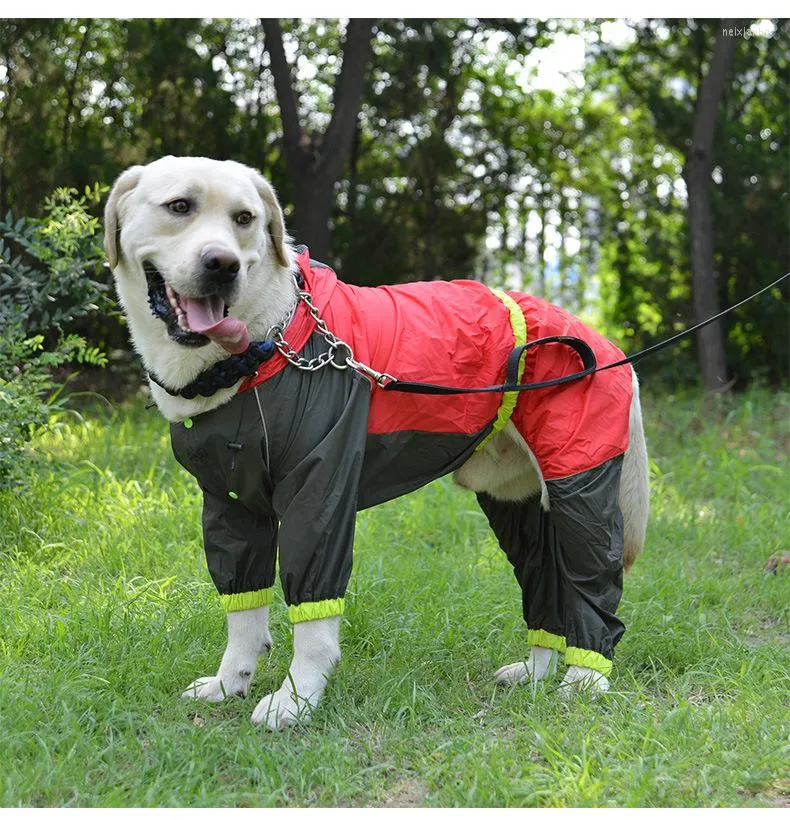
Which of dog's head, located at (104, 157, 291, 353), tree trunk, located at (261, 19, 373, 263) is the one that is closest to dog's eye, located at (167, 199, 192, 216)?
dog's head, located at (104, 157, 291, 353)

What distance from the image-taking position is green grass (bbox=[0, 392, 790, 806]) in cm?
277

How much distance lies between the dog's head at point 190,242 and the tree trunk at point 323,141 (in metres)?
5.73

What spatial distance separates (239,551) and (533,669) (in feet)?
3.75

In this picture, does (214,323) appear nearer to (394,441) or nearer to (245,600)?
(394,441)

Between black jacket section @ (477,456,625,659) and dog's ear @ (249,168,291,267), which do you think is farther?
black jacket section @ (477,456,625,659)

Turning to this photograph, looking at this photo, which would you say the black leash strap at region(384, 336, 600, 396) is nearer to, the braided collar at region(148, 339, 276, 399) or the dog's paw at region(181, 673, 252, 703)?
the braided collar at region(148, 339, 276, 399)

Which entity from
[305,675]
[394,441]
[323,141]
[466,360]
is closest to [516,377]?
[466,360]

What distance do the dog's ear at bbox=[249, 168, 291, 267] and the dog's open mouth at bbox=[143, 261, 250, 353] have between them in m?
0.28

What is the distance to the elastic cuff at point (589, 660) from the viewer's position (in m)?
3.38

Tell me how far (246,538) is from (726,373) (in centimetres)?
760

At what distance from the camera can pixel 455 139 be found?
1045 centimetres

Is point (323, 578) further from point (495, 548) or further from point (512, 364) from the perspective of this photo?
point (495, 548)

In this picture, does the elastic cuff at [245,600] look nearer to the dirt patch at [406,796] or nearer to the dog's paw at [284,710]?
the dog's paw at [284,710]

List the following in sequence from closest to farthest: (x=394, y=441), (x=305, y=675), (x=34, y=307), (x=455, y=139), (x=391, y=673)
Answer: (x=305, y=675) < (x=394, y=441) < (x=391, y=673) < (x=34, y=307) < (x=455, y=139)
